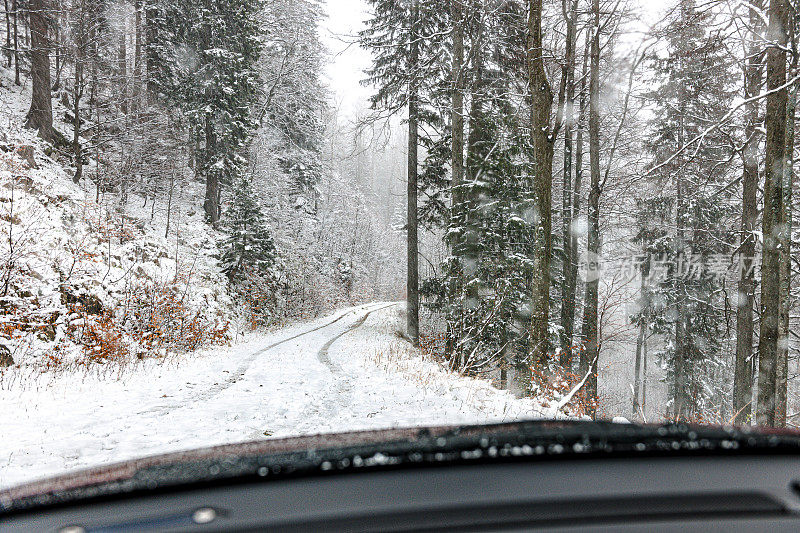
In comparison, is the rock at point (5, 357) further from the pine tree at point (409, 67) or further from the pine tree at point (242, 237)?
the pine tree at point (242, 237)

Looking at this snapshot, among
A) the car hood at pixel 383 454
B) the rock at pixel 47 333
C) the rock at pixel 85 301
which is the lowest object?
the rock at pixel 47 333

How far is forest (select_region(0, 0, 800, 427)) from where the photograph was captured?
8375mm

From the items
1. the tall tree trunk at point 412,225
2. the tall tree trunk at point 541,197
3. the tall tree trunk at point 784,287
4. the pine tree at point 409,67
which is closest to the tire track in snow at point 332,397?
the tall tree trunk at point 541,197

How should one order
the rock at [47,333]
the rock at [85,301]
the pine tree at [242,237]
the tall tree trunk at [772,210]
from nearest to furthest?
the tall tree trunk at [772,210], the rock at [47,333], the rock at [85,301], the pine tree at [242,237]

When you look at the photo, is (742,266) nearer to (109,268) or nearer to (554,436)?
(554,436)

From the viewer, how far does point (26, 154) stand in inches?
549

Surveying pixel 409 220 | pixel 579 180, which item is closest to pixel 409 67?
pixel 409 220

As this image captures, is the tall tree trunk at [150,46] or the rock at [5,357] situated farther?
the tall tree trunk at [150,46]

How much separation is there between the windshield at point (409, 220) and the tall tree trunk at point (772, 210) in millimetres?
37

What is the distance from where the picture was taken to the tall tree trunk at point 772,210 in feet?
23.6

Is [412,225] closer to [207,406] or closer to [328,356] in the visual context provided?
[328,356]

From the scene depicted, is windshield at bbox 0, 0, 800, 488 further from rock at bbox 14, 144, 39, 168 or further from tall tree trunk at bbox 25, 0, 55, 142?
rock at bbox 14, 144, 39, 168

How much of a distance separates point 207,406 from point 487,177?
1120 centimetres

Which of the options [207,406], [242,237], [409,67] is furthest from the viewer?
[242,237]
